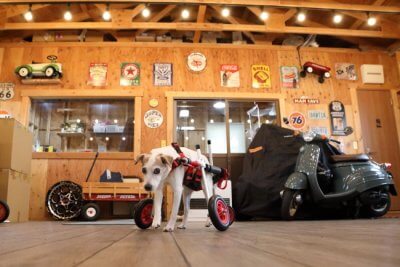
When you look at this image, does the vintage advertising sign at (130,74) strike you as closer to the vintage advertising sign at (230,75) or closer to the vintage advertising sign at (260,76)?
the vintage advertising sign at (230,75)

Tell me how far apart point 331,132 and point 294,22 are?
2.16 meters

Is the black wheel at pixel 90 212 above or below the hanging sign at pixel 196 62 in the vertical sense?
below

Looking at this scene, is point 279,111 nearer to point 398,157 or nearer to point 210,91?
point 210,91

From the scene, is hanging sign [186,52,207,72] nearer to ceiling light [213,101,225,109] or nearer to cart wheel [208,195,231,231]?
ceiling light [213,101,225,109]

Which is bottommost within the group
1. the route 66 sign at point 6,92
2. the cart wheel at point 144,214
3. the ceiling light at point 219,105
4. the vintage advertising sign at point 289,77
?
the cart wheel at point 144,214

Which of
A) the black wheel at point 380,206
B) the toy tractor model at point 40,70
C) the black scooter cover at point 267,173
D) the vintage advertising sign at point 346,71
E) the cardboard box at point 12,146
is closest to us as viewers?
the black wheel at point 380,206

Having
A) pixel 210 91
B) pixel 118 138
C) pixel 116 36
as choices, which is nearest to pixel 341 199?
pixel 210 91

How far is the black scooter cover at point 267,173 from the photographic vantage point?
422cm

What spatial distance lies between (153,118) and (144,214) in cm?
357

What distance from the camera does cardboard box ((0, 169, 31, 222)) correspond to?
12.5 feet

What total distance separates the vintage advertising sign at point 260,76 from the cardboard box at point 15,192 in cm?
389

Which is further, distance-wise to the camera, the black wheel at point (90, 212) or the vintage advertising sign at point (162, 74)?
the vintage advertising sign at point (162, 74)

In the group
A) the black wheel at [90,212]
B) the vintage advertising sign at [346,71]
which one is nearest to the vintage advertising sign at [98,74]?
the black wheel at [90,212]

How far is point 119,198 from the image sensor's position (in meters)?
4.74
